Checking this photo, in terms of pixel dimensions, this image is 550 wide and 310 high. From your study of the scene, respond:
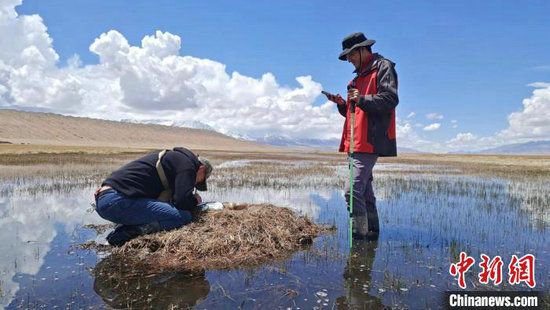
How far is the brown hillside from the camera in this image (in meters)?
104

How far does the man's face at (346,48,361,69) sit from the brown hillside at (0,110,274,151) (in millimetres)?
94417

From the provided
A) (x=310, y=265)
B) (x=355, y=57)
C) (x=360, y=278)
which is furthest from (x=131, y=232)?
(x=355, y=57)

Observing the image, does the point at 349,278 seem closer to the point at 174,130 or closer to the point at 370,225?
the point at 370,225

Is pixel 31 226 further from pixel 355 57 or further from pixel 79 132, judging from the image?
pixel 79 132

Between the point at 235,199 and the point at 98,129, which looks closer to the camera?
the point at 235,199

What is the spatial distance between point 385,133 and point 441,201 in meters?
6.13

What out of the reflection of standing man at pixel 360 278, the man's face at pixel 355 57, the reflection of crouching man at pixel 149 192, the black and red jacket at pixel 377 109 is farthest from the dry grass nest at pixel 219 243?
the man's face at pixel 355 57

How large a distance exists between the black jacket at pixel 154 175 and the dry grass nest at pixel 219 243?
64 centimetres

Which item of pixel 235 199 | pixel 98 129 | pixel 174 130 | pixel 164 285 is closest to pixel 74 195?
pixel 235 199

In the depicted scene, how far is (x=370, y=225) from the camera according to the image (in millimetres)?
7477

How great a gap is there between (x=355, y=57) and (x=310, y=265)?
350 centimetres

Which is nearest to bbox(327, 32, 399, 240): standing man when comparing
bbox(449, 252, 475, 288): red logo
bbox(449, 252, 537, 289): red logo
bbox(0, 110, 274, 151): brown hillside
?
bbox(449, 252, 475, 288): red logo

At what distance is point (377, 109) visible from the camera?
6.39 meters

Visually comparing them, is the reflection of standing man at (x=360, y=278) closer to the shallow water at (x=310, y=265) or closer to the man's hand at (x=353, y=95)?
the shallow water at (x=310, y=265)
